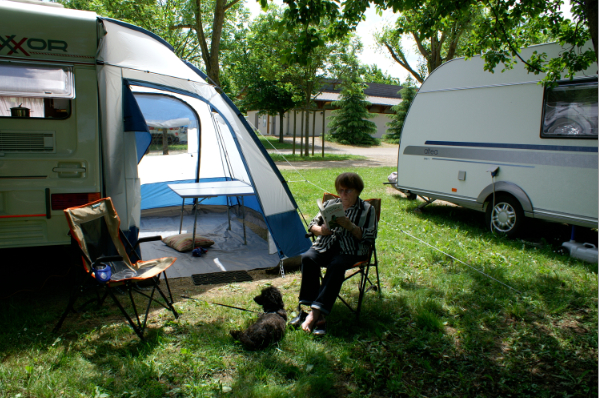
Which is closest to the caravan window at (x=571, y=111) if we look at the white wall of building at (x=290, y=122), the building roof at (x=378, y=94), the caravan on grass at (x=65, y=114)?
the caravan on grass at (x=65, y=114)

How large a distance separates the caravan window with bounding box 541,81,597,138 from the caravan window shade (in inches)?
213

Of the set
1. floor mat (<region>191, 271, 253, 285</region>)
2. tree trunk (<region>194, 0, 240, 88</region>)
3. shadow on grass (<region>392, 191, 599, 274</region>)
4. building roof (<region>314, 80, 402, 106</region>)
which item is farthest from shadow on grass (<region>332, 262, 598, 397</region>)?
building roof (<region>314, 80, 402, 106</region>)

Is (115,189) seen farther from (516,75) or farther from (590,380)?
(516,75)

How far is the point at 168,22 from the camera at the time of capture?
16.5m

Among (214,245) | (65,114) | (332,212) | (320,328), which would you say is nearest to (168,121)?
(214,245)

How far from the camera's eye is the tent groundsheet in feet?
16.7

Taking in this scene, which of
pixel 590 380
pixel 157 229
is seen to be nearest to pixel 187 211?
pixel 157 229

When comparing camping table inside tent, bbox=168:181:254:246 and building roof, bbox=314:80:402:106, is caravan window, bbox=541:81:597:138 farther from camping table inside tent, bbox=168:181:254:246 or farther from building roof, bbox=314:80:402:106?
building roof, bbox=314:80:402:106

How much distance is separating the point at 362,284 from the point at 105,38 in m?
3.15

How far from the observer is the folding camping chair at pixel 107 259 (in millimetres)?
Answer: 3178

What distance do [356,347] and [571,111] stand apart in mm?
4275

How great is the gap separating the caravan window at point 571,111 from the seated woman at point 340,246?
3325 mm

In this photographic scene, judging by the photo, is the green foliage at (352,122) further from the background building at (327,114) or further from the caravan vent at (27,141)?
the caravan vent at (27,141)

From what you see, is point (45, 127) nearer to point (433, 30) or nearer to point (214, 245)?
point (214, 245)
